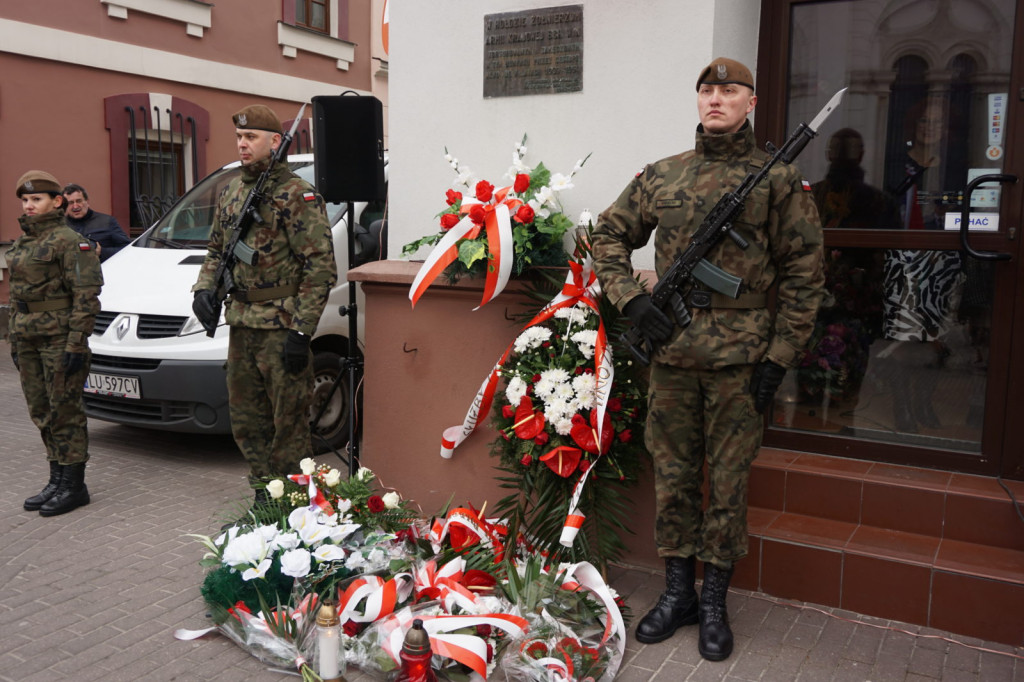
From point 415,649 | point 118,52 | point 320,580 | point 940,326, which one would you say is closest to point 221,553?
point 320,580

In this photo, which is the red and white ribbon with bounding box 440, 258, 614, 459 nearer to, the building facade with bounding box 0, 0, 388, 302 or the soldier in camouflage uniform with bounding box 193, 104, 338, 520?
the soldier in camouflage uniform with bounding box 193, 104, 338, 520

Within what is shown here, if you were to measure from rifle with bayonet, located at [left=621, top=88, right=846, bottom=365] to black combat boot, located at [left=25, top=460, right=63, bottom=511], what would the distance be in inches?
147

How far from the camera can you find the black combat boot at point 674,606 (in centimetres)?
396

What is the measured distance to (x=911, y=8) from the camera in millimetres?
4629

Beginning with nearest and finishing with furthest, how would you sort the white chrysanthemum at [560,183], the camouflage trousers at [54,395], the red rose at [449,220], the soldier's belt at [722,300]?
the soldier's belt at [722,300], the white chrysanthemum at [560,183], the red rose at [449,220], the camouflage trousers at [54,395]

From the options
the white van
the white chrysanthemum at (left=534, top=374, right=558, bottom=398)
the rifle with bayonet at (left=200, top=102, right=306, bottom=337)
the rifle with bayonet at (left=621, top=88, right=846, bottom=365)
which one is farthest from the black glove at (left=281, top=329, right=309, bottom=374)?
the rifle with bayonet at (left=621, top=88, right=846, bottom=365)

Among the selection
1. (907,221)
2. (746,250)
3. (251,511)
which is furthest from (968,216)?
(251,511)

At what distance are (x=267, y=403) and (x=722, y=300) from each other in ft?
8.90

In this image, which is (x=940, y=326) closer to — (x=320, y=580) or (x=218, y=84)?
(x=320, y=580)

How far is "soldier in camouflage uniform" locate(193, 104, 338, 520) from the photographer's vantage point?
5004 mm

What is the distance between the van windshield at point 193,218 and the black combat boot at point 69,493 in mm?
2231

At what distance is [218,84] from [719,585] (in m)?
12.5

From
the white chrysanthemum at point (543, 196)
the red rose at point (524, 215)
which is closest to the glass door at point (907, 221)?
the white chrysanthemum at point (543, 196)

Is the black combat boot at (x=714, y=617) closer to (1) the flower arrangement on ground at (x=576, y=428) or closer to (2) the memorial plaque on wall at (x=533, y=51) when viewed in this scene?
(1) the flower arrangement on ground at (x=576, y=428)
